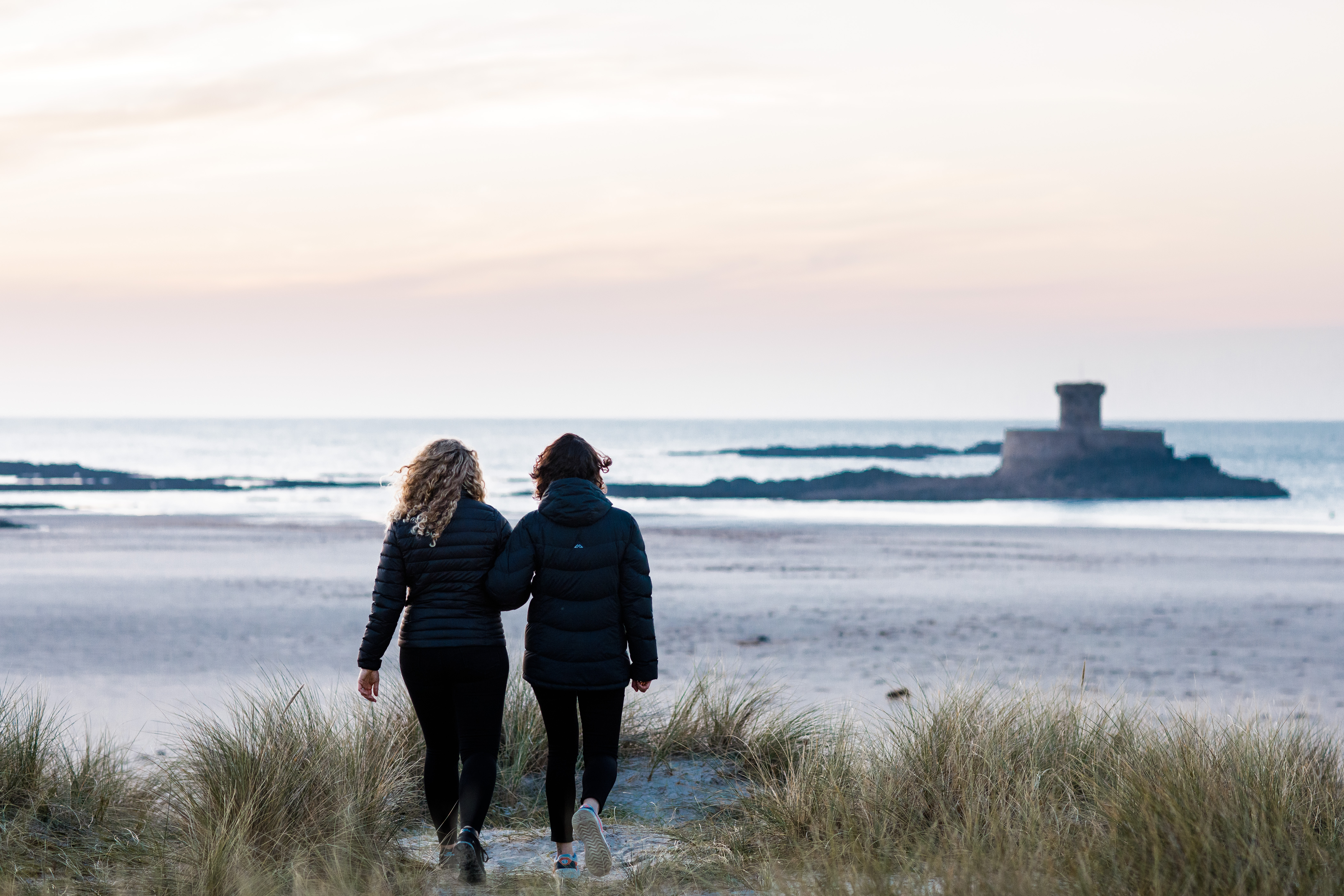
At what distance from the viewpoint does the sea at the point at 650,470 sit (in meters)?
36.9

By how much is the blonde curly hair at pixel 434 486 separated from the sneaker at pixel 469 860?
1129 millimetres

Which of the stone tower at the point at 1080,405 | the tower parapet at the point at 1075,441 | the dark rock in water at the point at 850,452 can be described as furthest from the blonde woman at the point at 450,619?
the dark rock in water at the point at 850,452

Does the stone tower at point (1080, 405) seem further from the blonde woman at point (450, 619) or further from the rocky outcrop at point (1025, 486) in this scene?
the blonde woman at point (450, 619)

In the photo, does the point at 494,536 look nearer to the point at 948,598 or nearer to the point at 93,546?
the point at 948,598

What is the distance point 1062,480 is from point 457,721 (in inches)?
2031

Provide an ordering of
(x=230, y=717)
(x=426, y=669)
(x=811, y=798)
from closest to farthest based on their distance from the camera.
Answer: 1. (x=426, y=669)
2. (x=811, y=798)
3. (x=230, y=717)

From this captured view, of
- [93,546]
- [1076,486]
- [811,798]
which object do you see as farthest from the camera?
[1076,486]

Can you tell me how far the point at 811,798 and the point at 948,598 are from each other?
38.7 feet

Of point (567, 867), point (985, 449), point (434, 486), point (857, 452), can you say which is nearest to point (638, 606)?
point (434, 486)

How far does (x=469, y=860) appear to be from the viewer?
4609 millimetres

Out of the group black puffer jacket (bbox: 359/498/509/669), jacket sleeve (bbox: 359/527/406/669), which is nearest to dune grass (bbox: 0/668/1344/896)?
jacket sleeve (bbox: 359/527/406/669)

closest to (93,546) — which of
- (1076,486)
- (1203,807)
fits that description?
(1203,807)

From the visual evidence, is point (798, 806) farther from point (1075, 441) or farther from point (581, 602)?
point (1075, 441)

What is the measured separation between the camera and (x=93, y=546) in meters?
24.2
